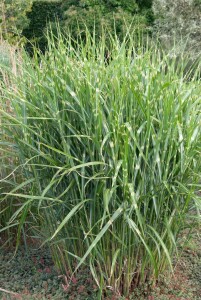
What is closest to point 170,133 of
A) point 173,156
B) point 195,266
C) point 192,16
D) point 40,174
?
point 173,156

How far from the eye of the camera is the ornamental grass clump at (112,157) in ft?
8.57

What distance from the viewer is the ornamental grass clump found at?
261 cm

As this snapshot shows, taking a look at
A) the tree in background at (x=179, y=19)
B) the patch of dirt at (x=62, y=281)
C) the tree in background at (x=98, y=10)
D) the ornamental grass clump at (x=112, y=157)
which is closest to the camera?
the ornamental grass clump at (x=112, y=157)

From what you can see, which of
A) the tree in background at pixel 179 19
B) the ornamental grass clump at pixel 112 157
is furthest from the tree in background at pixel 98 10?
the ornamental grass clump at pixel 112 157

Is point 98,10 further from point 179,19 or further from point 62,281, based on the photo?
point 62,281

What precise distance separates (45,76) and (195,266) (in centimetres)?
169

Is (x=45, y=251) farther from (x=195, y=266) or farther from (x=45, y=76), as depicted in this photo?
(x=45, y=76)

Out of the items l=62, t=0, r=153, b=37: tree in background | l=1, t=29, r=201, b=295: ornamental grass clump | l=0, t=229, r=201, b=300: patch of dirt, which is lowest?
l=62, t=0, r=153, b=37: tree in background

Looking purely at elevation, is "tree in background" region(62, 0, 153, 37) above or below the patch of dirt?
below

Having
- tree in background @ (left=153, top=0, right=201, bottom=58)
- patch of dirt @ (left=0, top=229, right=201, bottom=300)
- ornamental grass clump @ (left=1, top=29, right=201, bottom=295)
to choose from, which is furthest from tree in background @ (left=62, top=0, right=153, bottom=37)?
ornamental grass clump @ (left=1, top=29, right=201, bottom=295)

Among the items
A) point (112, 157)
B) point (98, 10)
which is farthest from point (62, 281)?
point (98, 10)

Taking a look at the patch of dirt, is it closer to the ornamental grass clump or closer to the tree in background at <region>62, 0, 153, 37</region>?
the ornamental grass clump

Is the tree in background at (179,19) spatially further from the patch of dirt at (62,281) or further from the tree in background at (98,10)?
the patch of dirt at (62,281)

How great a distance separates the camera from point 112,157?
2590 mm
